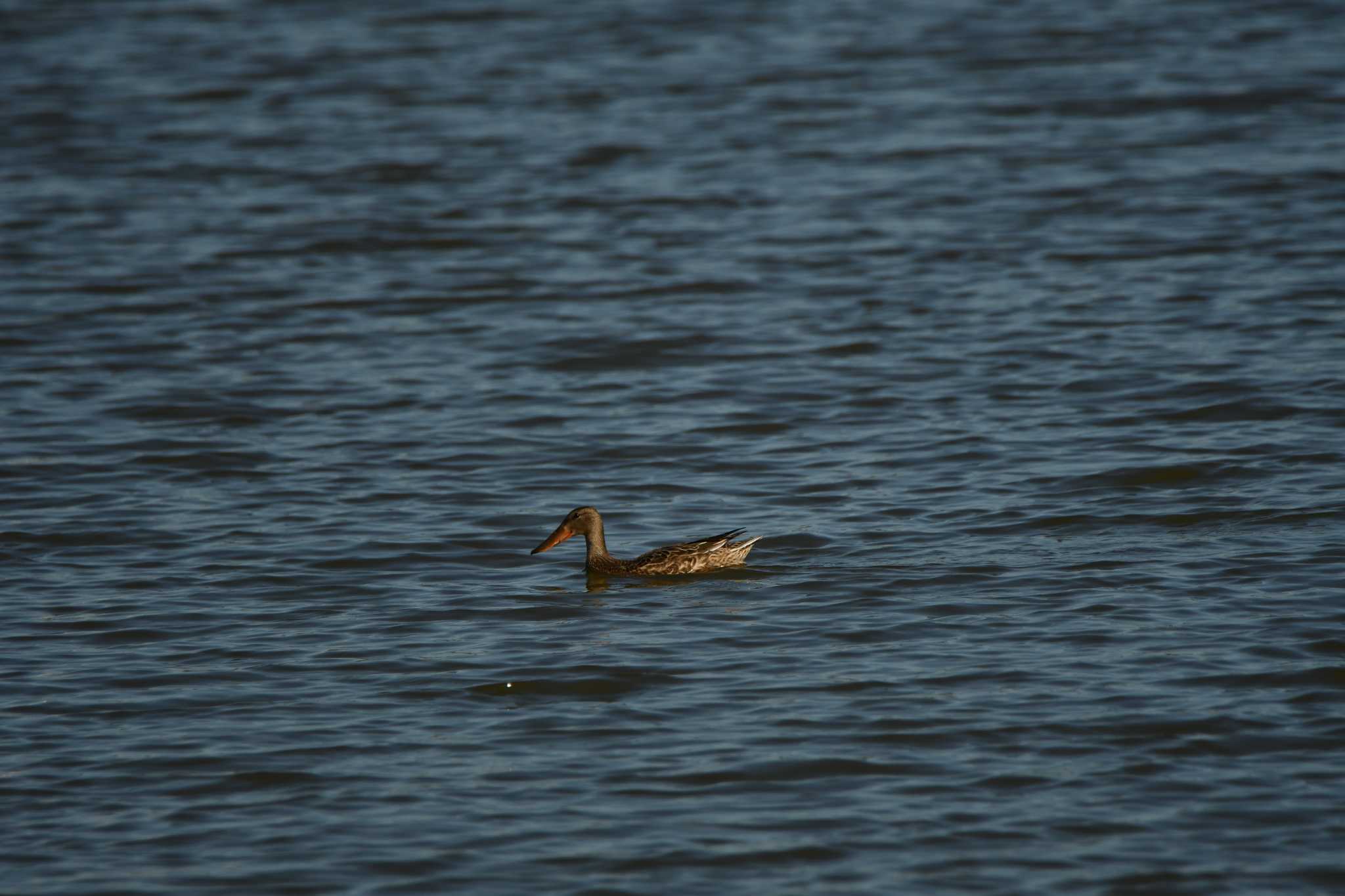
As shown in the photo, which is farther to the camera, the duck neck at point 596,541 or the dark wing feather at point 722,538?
the duck neck at point 596,541

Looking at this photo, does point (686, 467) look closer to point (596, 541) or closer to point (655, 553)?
point (596, 541)

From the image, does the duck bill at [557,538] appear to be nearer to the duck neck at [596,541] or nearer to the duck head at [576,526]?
the duck head at [576,526]

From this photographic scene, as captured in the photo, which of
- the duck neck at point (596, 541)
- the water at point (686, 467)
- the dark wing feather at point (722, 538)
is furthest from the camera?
the duck neck at point (596, 541)

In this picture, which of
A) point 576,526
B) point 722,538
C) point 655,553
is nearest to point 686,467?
point 576,526

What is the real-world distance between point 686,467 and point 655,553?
2545 millimetres

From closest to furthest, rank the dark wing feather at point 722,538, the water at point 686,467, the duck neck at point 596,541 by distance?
the water at point 686,467
the dark wing feather at point 722,538
the duck neck at point 596,541

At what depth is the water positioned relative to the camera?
8.12 metres

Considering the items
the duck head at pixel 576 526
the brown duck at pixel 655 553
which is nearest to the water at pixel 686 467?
the brown duck at pixel 655 553

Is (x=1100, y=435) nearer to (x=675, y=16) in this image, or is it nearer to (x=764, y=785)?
(x=764, y=785)

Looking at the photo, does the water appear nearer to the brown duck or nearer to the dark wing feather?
the brown duck

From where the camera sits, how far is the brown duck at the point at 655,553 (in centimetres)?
1099

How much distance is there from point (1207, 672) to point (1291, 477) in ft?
11.7

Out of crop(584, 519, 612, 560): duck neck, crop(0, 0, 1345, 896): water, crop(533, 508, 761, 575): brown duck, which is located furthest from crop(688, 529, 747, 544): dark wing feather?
crop(584, 519, 612, 560): duck neck

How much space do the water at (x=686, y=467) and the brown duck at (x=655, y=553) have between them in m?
0.14
